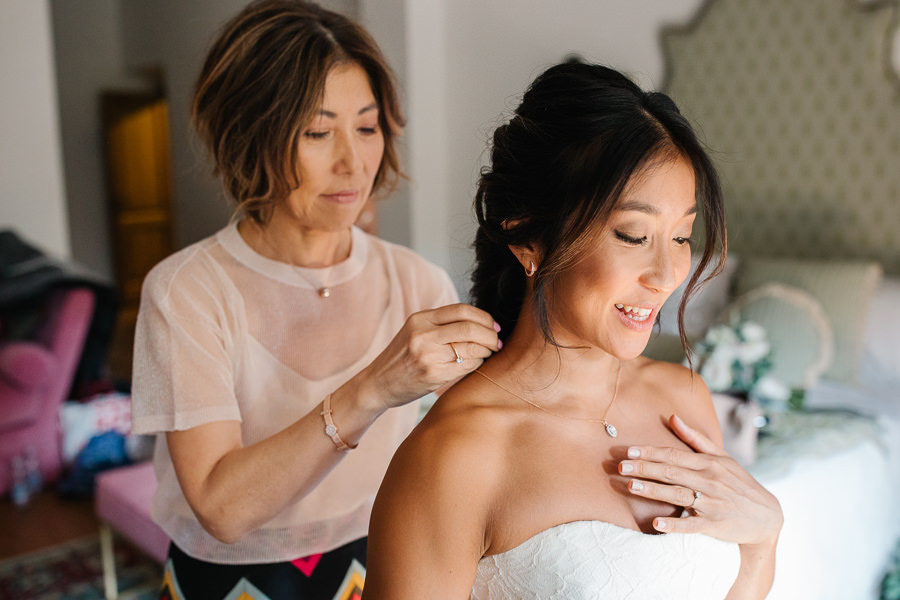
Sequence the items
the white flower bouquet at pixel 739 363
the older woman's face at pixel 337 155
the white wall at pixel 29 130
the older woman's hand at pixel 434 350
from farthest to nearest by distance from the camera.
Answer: the white wall at pixel 29 130 → the white flower bouquet at pixel 739 363 → the older woman's face at pixel 337 155 → the older woman's hand at pixel 434 350

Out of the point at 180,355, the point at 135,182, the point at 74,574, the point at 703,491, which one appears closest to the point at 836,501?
the point at 703,491

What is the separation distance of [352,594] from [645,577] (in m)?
0.52

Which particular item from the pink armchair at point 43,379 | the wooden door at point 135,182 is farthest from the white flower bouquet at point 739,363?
the wooden door at point 135,182

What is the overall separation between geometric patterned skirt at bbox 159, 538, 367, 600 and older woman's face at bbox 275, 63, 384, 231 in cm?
55

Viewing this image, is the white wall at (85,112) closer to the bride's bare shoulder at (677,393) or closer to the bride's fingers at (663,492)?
the bride's bare shoulder at (677,393)

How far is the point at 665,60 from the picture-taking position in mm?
3562

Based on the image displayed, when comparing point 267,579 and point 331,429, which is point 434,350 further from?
point 267,579

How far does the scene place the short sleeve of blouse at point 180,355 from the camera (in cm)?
107

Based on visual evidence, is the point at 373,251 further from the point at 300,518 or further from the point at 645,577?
the point at 645,577

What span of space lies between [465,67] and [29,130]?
4.07 meters

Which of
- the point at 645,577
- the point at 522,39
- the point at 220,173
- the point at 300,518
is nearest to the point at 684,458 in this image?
the point at 645,577

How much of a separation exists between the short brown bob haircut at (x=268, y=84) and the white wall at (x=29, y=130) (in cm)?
445

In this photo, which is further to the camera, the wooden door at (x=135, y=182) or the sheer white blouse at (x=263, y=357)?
the wooden door at (x=135, y=182)

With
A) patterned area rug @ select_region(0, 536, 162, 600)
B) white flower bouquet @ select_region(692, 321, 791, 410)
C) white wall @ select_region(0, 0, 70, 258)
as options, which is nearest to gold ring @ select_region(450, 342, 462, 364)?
white flower bouquet @ select_region(692, 321, 791, 410)
